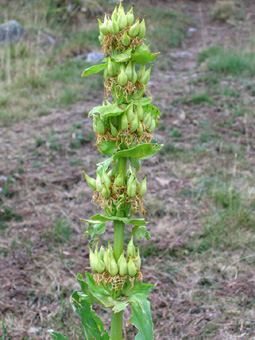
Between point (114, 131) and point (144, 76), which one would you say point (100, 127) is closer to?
point (114, 131)

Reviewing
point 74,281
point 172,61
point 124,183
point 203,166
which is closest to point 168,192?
point 203,166

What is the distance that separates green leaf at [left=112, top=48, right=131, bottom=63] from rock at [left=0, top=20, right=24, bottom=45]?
7920 mm

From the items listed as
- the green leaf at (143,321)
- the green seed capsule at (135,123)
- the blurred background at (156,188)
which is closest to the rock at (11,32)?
the blurred background at (156,188)

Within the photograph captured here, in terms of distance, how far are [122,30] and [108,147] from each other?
52 centimetres

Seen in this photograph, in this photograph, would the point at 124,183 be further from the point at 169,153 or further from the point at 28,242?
the point at 169,153

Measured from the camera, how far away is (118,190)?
68.9 inches

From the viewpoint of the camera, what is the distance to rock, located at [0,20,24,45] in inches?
352

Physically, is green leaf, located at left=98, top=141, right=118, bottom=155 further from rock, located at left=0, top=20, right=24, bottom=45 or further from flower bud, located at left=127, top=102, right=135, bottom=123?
rock, located at left=0, top=20, right=24, bottom=45

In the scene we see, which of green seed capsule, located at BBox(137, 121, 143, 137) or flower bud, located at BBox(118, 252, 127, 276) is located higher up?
green seed capsule, located at BBox(137, 121, 143, 137)

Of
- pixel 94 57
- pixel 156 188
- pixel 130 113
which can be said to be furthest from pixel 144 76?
pixel 94 57

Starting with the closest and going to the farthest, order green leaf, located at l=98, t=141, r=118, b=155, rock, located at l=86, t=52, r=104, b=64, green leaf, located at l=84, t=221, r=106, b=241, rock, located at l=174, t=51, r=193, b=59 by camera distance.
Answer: green leaf, located at l=98, t=141, r=118, b=155, green leaf, located at l=84, t=221, r=106, b=241, rock, located at l=86, t=52, r=104, b=64, rock, located at l=174, t=51, r=193, b=59

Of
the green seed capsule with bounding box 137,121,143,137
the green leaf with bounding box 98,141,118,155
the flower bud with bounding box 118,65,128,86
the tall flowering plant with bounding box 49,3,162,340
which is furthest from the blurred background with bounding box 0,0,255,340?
the flower bud with bounding box 118,65,128,86

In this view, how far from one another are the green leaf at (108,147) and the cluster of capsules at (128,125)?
19 mm

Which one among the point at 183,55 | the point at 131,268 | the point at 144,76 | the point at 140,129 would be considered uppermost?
the point at 144,76
